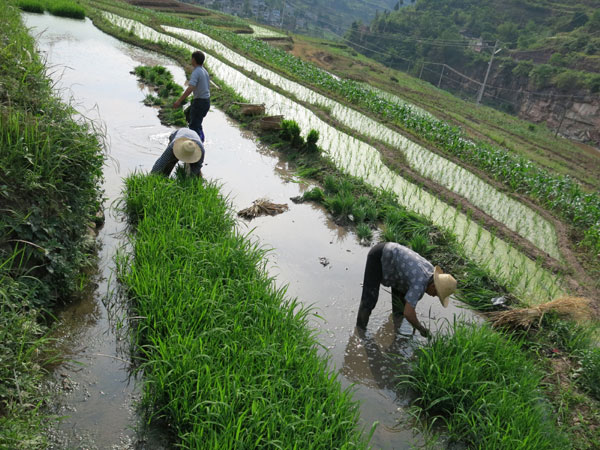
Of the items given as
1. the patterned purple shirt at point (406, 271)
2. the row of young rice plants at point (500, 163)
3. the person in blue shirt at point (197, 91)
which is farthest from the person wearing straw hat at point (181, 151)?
the row of young rice plants at point (500, 163)

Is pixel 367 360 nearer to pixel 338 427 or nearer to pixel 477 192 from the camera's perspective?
pixel 338 427

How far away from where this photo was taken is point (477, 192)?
8.32 meters

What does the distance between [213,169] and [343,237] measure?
2714 millimetres

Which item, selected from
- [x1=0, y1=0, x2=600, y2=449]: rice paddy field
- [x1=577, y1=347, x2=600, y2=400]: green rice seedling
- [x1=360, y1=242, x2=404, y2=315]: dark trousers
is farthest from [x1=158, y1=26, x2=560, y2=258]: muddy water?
[x1=360, y1=242, x2=404, y2=315]: dark trousers

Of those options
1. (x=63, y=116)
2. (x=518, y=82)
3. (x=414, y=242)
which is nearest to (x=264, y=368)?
(x=414, y=242)

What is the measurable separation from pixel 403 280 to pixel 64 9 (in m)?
20.0

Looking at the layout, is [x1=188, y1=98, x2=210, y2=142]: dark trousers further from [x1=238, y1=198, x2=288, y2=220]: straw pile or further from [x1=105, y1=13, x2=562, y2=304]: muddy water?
[x1=105, y1=13, x2=562, y2=304]: muddy water

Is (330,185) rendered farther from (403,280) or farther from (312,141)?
(403,280)

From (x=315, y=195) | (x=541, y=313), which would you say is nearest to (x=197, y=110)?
(x=315, y=195)

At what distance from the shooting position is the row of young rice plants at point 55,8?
56.6 ft

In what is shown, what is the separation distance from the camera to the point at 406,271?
3.82 m

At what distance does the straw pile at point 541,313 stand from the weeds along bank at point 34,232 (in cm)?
421

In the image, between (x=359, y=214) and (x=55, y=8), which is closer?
(x=359, y=214)

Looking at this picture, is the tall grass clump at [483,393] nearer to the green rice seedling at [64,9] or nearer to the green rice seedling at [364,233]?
the green rice seedling at [364,233]
